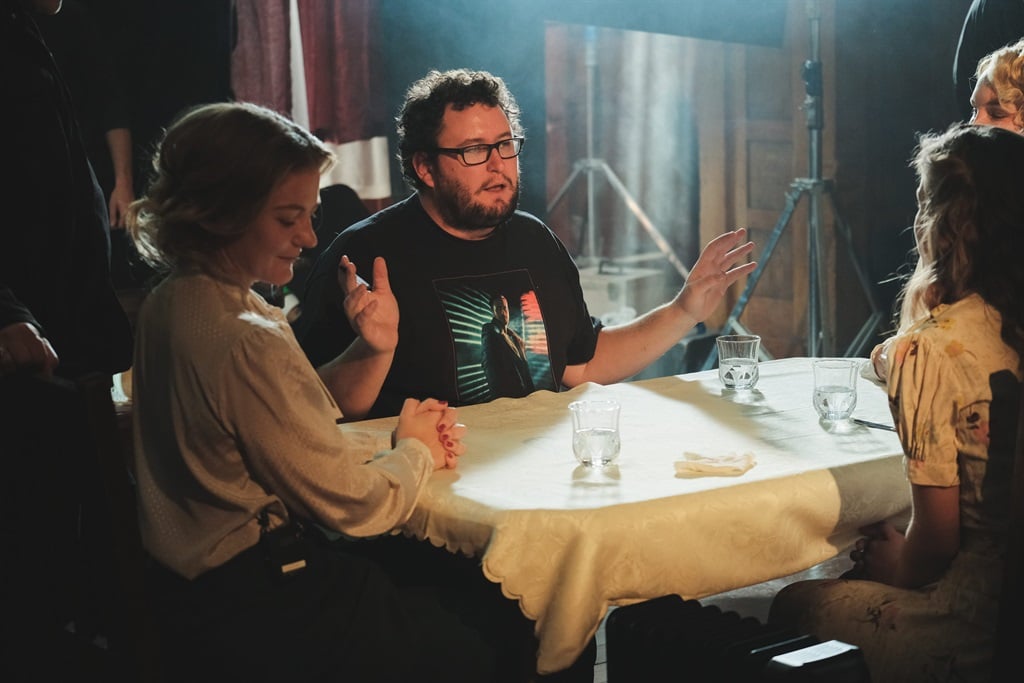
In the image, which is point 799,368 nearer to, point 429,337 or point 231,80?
point 429,337

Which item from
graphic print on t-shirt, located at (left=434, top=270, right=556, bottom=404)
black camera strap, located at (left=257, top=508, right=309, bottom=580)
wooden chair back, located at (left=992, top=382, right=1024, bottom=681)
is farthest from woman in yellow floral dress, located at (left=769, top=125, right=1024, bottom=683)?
graphic print on t-shirt, located at (left=434, top=270, right=556, bottom=404)

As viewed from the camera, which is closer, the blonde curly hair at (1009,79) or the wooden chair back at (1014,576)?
the wooden chair back at (1014,576)

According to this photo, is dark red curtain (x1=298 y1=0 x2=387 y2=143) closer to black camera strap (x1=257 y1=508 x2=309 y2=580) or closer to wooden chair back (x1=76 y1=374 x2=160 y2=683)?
black camera strap (x1=257 y1=508 x2=309 y2=580)

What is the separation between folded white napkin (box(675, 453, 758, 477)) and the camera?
1710 mm

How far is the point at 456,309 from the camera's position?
2438mm

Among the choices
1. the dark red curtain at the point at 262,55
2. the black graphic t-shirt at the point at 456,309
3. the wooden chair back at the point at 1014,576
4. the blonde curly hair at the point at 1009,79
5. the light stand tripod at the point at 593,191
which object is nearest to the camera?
the wooden chair back at the point at 1014,576

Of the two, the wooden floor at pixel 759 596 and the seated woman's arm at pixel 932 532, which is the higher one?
the seated woman's arm at pixel 932 532

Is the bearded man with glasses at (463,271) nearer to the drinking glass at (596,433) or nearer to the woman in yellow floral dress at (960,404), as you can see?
the drinking glass at (596,433)

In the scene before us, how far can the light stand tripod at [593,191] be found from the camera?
17.2 feet

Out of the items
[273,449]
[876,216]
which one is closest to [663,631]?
[273,449]

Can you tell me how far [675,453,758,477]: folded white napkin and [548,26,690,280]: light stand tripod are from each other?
134 inches

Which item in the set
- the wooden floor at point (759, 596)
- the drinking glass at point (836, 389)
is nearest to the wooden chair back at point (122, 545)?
the drinking glass at point (836, 389)

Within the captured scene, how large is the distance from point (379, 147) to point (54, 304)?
218cm

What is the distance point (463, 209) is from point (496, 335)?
0.29m
